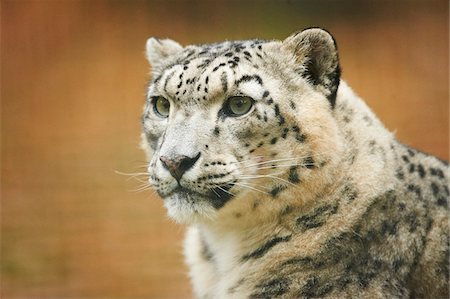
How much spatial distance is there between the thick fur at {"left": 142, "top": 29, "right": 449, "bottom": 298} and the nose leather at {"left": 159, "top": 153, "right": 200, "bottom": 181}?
0.07ft

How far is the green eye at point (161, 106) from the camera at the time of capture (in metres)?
4.01

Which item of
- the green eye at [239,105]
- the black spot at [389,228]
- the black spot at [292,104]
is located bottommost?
the black spot at [389,228]

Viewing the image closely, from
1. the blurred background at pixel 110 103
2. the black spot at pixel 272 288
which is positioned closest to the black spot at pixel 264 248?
the black spot at pixel 272 288

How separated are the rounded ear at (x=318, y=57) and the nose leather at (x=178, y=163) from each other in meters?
0.71

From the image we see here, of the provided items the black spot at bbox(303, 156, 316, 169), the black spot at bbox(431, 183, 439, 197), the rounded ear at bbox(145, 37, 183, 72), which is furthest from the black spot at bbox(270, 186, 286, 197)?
the rounded ear at bbox(145, 37, 183, 72)

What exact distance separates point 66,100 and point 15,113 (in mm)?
639

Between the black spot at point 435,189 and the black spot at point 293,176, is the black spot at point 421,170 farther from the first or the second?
the black spot at point 293,176

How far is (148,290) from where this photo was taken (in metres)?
7.88

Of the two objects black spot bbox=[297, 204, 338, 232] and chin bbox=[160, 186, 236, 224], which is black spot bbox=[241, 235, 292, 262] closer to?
black spot bbox=[297, 204, 338, 232]

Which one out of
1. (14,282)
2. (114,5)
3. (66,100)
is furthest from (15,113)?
(14,282)

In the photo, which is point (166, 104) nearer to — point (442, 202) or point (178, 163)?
point (178, 163)

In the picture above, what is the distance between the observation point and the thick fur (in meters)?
3.68

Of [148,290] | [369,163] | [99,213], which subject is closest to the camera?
Answer: [369,163]

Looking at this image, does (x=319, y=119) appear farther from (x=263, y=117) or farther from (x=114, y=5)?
(x=114, y=5)
